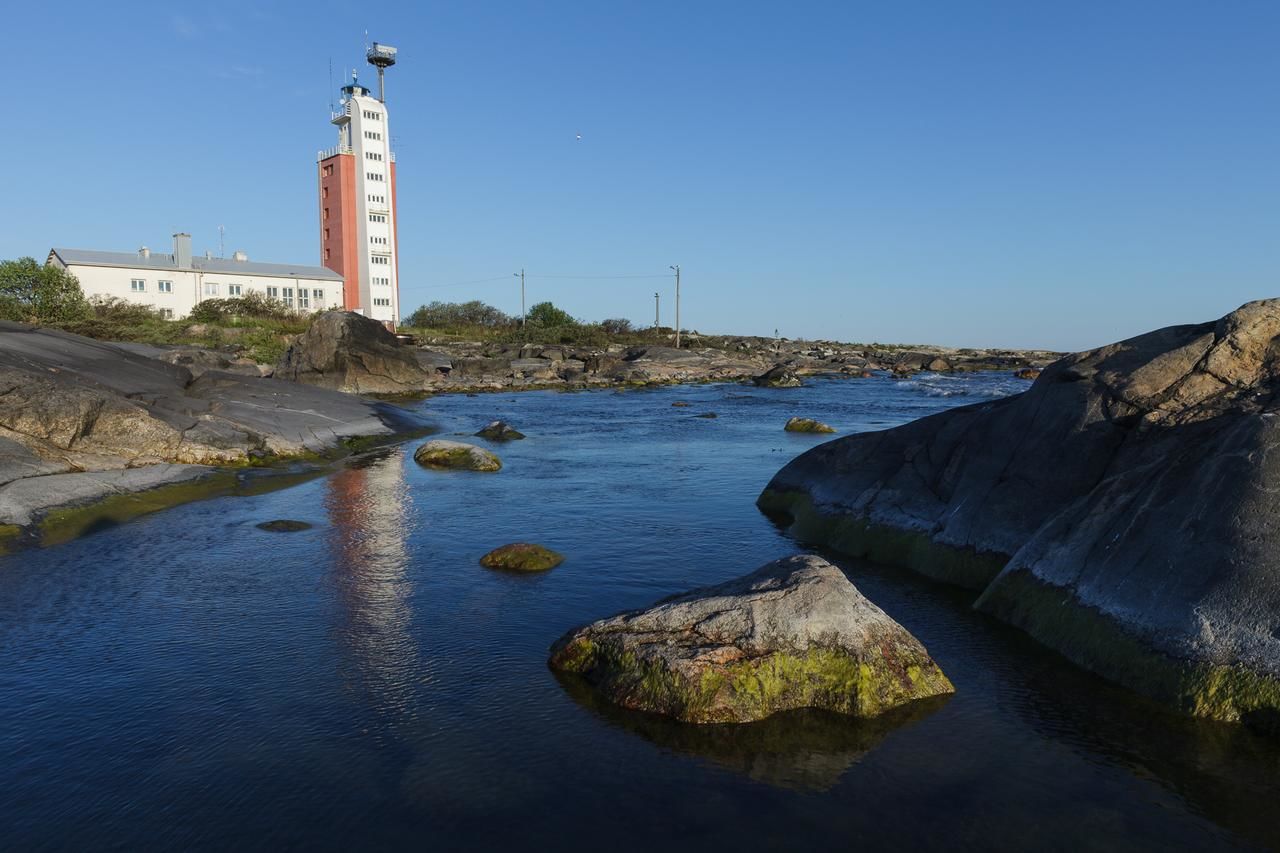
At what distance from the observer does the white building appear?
78438 mm

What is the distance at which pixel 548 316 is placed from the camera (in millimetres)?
125438

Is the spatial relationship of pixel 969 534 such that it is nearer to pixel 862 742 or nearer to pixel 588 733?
pixel 862 742

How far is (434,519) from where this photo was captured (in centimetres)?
2123

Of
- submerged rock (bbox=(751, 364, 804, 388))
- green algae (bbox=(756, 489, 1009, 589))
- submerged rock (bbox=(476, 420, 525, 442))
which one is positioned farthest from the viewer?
submerged rock (bbox=(751, 364, 804, 388))

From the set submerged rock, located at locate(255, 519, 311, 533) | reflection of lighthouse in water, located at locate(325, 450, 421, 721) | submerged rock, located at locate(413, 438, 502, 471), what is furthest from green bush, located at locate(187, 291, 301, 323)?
submerged rock, located at locate(255, 519, 311, 533)

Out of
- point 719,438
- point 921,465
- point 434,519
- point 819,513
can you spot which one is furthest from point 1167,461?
point 719,438

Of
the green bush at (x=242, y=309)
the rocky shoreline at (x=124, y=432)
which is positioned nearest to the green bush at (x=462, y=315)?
the green bush at (x=242, y=309)

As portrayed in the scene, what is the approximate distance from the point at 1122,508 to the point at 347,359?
51.2m

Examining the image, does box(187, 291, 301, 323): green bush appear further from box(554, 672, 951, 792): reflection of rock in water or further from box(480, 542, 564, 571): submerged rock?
box(554, 672, 951, 792): reflection of rock in water

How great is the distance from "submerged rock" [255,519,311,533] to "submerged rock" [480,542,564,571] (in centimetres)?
545

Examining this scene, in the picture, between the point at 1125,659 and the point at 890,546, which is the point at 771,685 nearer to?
the point at 1125,659

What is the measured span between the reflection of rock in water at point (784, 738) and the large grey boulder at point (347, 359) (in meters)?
48.9

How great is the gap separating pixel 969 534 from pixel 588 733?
8.87 meters

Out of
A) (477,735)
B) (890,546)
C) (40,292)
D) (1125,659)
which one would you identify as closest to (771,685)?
(477,735)
